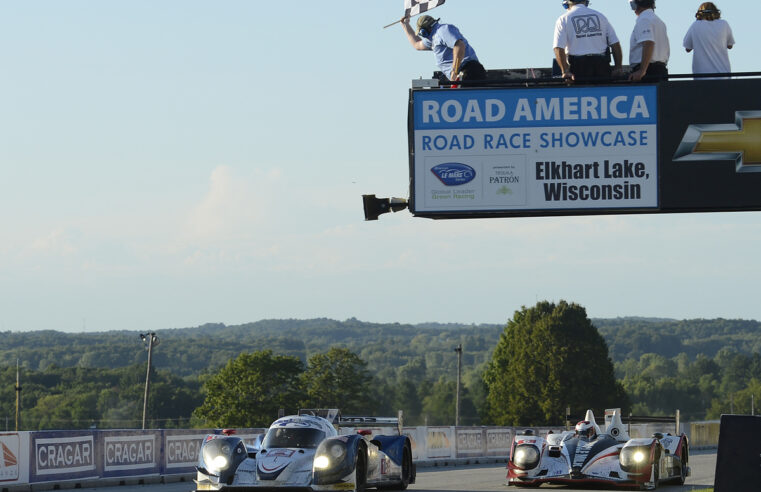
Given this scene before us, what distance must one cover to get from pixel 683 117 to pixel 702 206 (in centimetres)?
100

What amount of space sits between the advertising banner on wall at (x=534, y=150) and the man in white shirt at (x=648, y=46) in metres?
0.17

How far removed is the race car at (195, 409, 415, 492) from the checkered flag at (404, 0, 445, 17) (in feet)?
28.0

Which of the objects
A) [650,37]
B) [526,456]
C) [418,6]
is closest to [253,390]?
[526,456]

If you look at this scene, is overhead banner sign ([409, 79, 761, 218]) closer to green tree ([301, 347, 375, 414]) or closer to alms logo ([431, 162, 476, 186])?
alms logo ([431, 162, 476, 186])

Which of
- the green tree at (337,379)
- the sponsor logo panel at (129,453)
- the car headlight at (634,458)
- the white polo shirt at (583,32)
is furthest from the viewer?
the green tree at (337,379)

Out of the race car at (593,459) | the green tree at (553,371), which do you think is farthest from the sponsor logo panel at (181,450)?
the green tree at (553,371)

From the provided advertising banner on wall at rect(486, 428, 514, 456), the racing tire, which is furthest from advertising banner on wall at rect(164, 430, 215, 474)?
advertising banner on wall at rect(486, 428, 514, 456)

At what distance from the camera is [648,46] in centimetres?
1359

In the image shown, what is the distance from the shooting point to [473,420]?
630ft

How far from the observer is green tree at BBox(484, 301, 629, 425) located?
100 meters

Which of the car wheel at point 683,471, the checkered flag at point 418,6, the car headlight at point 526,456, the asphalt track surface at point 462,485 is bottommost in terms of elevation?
the asphalt track surface at point 462,485

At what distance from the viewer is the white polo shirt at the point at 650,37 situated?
13.5 m

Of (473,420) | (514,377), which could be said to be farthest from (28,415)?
(514,377)

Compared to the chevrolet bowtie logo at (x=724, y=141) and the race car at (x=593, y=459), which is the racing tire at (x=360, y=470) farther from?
the chevrolet bowtie logo at (x=724, y=141)
